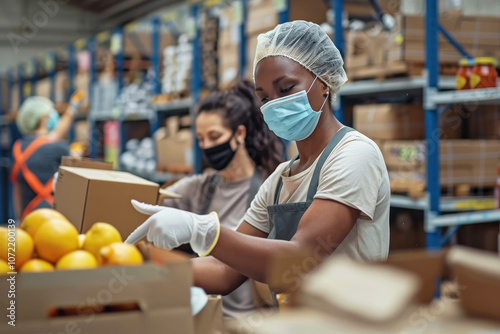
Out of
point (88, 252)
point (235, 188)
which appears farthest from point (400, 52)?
point (88, 252)

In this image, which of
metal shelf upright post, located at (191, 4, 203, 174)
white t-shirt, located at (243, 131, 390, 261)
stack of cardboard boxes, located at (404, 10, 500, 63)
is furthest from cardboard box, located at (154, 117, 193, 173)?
white t-shirt, located at (243, 131, 390, 261)

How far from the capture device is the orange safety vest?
4.23 meters

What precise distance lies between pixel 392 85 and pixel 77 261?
3.10 metres

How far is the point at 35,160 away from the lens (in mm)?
4574

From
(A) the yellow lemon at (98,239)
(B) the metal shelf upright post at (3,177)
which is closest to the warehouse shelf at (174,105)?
(A) the yellow lemon at (98,239)

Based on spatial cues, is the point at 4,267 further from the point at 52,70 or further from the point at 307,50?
the point at 52,70

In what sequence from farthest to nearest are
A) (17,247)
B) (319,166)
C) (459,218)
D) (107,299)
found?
(459,218)
(319,166)
(17,247)
(107,299)

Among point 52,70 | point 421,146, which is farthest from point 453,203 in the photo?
point 52,70

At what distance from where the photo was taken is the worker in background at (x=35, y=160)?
4379mm

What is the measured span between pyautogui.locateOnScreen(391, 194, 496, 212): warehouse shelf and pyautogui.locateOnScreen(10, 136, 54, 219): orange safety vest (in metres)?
2.46

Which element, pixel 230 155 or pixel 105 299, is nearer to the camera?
pixel 105 299

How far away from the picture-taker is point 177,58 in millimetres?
6281

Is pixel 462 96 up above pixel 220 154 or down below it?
above

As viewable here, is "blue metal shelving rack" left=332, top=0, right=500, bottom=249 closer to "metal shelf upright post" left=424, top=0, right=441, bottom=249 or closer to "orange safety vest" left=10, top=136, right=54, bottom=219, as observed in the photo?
"metal shelf upright post" left=424, top=0, right=441, bottom=249
